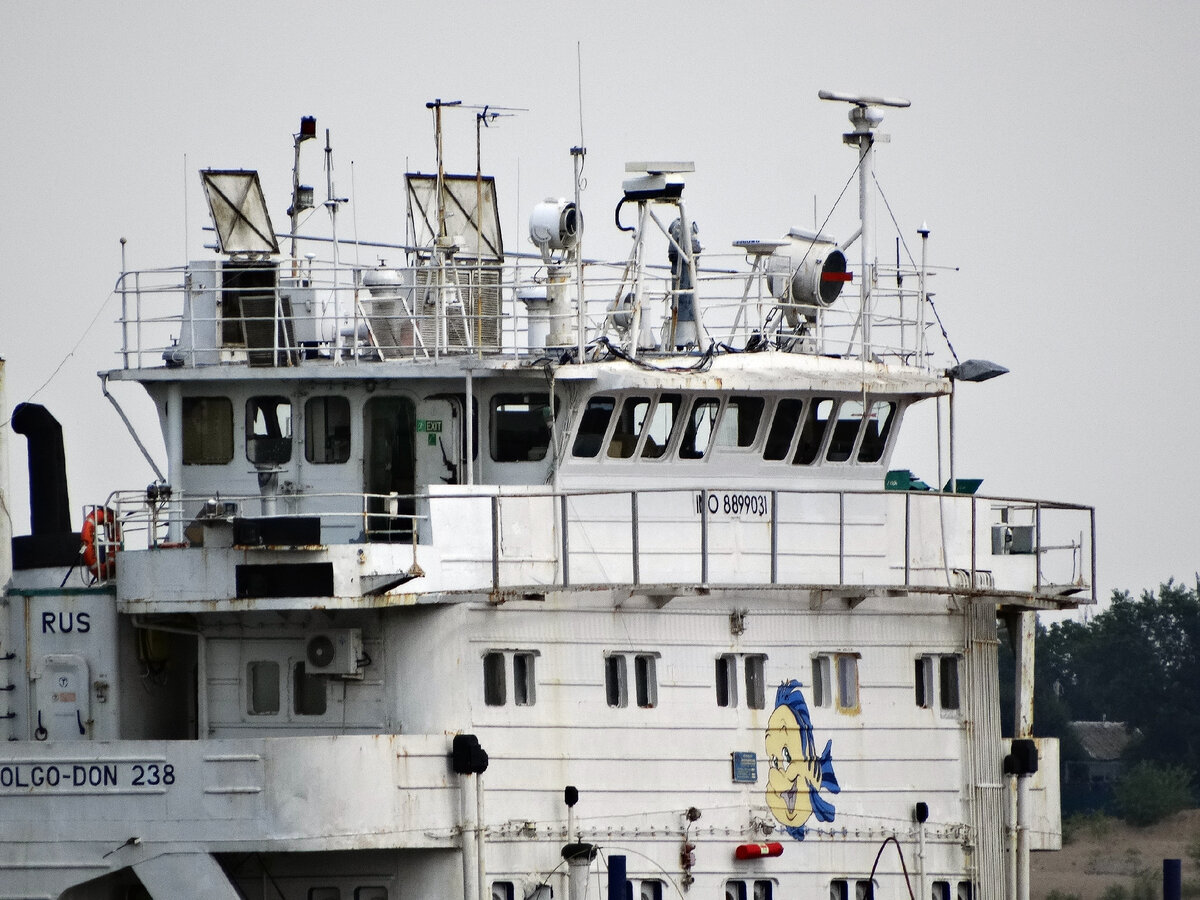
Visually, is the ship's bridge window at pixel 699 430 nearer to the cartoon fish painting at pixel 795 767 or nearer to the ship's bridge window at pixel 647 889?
the cartoon fish painting at pixel 795 767

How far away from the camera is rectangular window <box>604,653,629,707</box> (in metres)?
26.9

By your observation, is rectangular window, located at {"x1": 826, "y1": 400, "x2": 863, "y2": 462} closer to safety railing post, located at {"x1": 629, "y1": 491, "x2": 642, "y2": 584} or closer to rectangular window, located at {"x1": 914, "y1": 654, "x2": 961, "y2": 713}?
rectangular window, located at {"x1": 914, "y1": 654, "x2": 961, "y2": 713}

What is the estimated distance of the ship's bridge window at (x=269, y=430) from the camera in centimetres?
2834

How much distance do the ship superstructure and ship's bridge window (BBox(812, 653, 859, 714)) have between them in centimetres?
4

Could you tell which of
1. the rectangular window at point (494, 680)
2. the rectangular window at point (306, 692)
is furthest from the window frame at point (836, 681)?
the rectangular window at point (306, 692)

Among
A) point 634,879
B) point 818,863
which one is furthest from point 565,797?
point 818,863

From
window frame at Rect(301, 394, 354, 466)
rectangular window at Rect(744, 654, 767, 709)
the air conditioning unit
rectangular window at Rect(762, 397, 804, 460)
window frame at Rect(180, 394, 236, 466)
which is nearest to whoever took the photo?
the air conditioning unit

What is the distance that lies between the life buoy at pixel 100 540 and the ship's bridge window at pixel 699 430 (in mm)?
6919

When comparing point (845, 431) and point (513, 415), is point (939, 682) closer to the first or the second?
point (845, 431)

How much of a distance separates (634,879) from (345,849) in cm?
366

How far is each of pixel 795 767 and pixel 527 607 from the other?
3.84 m

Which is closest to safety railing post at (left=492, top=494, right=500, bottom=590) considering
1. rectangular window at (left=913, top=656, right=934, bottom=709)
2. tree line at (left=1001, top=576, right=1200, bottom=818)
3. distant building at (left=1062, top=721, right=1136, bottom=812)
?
rectangular window at (left=913, top=656, right=934, bottom=709)

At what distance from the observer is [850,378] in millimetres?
28453

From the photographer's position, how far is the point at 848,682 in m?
28.1
